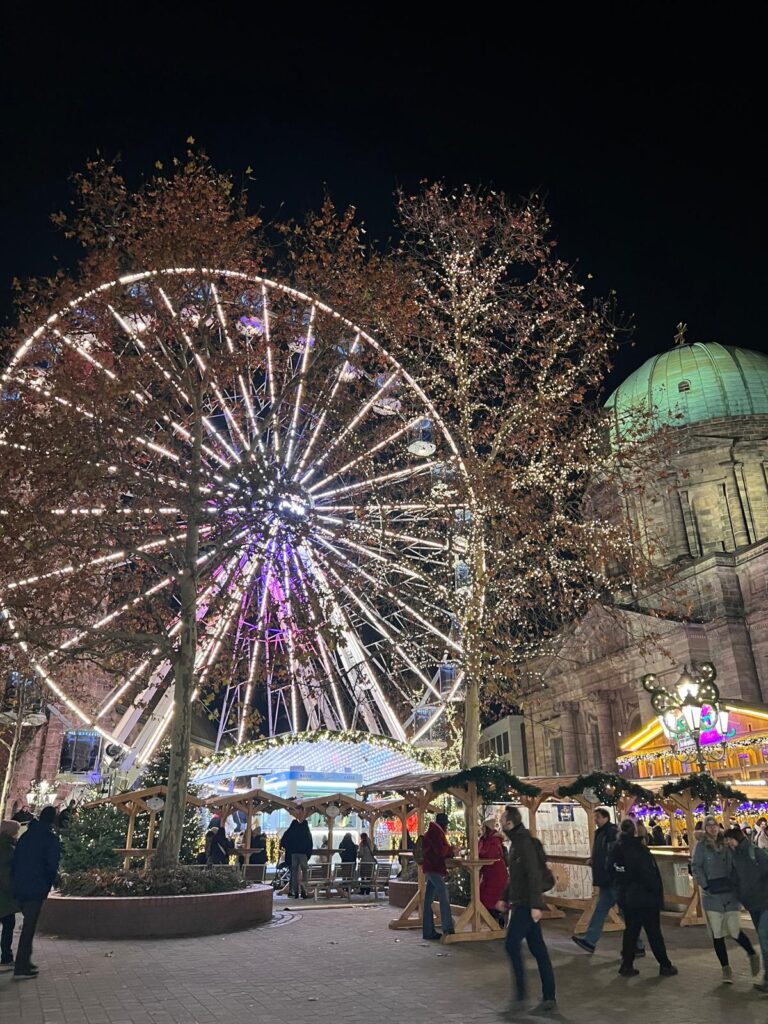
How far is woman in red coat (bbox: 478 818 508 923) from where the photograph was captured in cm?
1406

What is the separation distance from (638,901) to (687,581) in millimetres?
44165

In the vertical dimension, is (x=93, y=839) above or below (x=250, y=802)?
below

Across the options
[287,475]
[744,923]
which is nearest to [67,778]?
[287,475]

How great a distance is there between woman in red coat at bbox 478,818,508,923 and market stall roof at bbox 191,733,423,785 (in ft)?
38.5

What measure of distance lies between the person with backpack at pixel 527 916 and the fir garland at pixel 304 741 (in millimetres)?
17221

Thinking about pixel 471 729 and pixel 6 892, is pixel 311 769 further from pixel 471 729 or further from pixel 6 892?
pixel 6 892

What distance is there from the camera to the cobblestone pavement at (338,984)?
8219 millimetres

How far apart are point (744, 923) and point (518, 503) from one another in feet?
33.5

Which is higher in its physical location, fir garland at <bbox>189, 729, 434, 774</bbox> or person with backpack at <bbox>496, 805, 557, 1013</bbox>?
fir garland at <bbox>189, 729, 434, 774</bbox>

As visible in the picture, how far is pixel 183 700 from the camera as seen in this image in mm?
17297

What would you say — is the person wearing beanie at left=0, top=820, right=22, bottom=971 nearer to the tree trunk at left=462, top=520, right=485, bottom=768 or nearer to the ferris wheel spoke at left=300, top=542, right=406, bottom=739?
the tree trunk at left=462, top=520, right=485, bottom=768

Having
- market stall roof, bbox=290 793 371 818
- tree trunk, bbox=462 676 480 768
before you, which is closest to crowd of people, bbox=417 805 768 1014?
tree trunk, bbox=462 676 480 768

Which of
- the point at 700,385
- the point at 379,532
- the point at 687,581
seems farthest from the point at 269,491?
the point at 700,385

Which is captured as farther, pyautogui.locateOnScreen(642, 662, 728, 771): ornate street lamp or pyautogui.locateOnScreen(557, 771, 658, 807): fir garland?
pyautogui.locateOnScreen(642, 662, 728, 771): ornate street lamp
